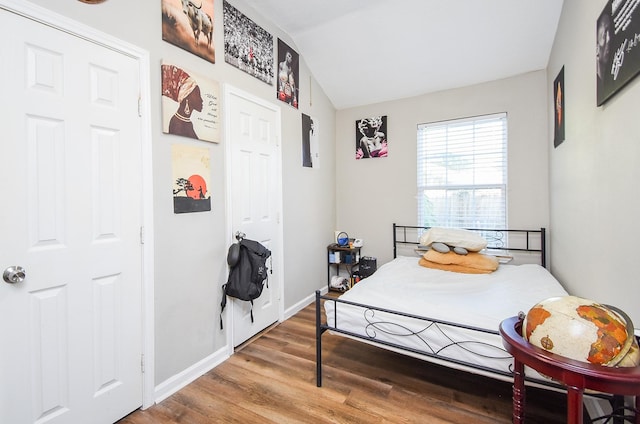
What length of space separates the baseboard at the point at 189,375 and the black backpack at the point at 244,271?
39 centimetres

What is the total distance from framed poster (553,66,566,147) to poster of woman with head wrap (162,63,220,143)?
2.85m

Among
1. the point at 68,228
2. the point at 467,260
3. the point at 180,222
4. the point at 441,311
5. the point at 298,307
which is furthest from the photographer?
the point at 298,307

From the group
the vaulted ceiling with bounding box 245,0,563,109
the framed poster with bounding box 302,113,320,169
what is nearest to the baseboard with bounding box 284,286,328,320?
the framed poster with bounding box 302,113,320,169

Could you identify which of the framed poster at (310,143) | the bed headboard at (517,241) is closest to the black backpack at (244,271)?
the framed poster at (310,143)

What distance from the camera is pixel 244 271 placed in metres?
2.36

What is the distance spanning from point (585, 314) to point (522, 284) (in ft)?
5.21

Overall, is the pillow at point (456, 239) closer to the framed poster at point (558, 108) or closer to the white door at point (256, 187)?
the framed poster at point (558, 108)

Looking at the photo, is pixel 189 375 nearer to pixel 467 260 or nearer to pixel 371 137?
pixel 467 260

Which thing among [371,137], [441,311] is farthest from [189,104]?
[371,137]

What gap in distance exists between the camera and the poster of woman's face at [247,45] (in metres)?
2.40

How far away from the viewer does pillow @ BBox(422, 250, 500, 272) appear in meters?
2.83

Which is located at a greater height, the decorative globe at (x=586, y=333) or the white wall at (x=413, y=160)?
the white wall at (x=413, y=160)

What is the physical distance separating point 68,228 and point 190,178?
0.78 metres

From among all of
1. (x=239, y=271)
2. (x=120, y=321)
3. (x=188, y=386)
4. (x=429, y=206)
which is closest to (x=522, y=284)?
(x=429, y=206)
